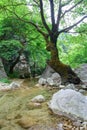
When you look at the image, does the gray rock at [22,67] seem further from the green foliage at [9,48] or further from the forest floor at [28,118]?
the forest floor at [28,118]

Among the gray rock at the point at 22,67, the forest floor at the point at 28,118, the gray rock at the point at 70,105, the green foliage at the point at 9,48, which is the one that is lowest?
the gray rock at the point at 22,67

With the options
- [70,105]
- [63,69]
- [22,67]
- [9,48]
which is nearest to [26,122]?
[70,105]

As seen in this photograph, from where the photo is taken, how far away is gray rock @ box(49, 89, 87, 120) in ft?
16.6

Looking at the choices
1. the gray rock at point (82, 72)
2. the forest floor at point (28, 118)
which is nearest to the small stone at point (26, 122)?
the forest floor at point (28, 118)

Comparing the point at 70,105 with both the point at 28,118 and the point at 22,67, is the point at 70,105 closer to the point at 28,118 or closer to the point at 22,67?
the point at 28,118

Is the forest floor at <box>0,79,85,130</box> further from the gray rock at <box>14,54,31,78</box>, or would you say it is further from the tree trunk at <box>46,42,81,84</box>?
the gray rock at <box>14,54,31,78</box>

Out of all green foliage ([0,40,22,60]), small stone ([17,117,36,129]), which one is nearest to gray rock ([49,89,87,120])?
small stone ([17,117,36,129])

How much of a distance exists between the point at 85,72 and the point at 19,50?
5.37m

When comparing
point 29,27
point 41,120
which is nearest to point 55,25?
point 29,27

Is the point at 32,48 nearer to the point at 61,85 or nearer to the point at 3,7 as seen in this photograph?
the point at 3,7

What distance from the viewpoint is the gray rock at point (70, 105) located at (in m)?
5.07

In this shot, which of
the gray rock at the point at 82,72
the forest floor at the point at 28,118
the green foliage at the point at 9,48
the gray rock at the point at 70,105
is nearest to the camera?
the forest floor at the point at 28,118

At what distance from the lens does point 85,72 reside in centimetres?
1402

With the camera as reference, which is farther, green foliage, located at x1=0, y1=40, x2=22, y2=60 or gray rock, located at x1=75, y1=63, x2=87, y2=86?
green foliage, located at x1=0, y1=40, x2=22, y2=60
